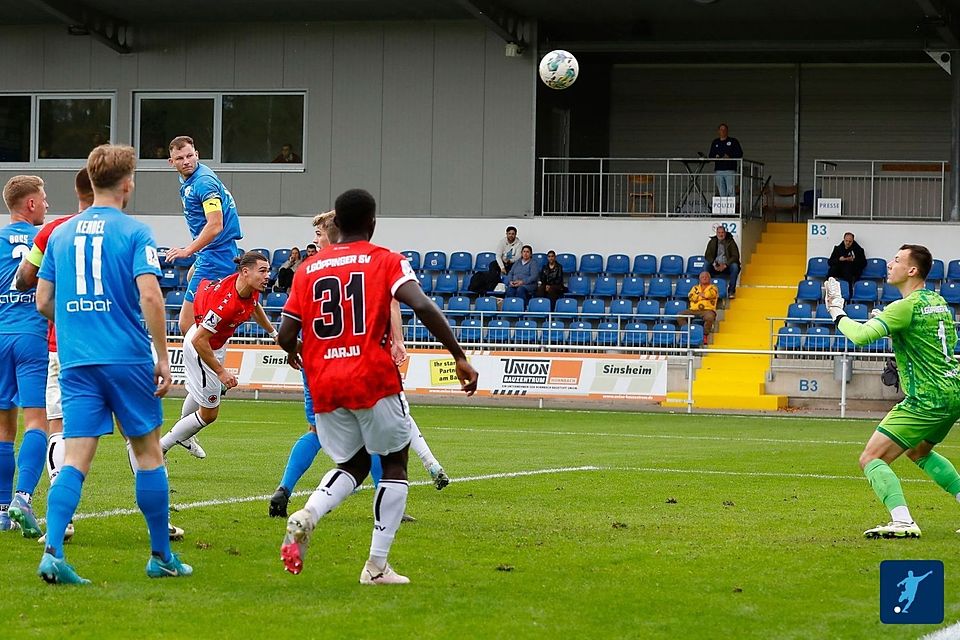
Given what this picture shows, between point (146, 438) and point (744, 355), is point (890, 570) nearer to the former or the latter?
point (146, 438)

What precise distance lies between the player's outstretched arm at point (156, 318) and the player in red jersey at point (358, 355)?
60 centimetres

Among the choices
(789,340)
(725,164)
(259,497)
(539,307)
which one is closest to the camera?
(259,497)

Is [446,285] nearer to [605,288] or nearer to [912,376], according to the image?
[605,288]

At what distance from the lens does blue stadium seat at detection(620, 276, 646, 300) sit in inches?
1132

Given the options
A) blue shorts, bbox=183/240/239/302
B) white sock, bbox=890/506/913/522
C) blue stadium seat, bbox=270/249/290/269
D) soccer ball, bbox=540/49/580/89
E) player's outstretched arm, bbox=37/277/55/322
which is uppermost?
soccer ball, bbox=540/49/580/89

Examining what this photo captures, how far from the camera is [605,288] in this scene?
29.0 m

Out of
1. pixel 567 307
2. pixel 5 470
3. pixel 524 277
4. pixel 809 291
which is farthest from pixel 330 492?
pixel 809 291

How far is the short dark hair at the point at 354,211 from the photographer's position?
6.82 m

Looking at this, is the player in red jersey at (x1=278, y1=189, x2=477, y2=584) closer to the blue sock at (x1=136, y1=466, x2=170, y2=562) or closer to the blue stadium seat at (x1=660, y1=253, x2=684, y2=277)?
the blue sock at (x1=136, y1=466, x2=170, y2=562)

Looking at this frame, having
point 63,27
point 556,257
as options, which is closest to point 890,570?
point 556,257

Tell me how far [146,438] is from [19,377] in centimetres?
196

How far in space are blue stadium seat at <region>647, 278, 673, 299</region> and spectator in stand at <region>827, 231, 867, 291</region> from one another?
3290mm

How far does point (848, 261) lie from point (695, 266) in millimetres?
3239

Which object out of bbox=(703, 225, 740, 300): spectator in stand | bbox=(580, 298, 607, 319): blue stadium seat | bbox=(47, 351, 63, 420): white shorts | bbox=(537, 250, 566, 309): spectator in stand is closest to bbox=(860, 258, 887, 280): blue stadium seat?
bbox=(703, 225, 740, 300): spectator in stand
